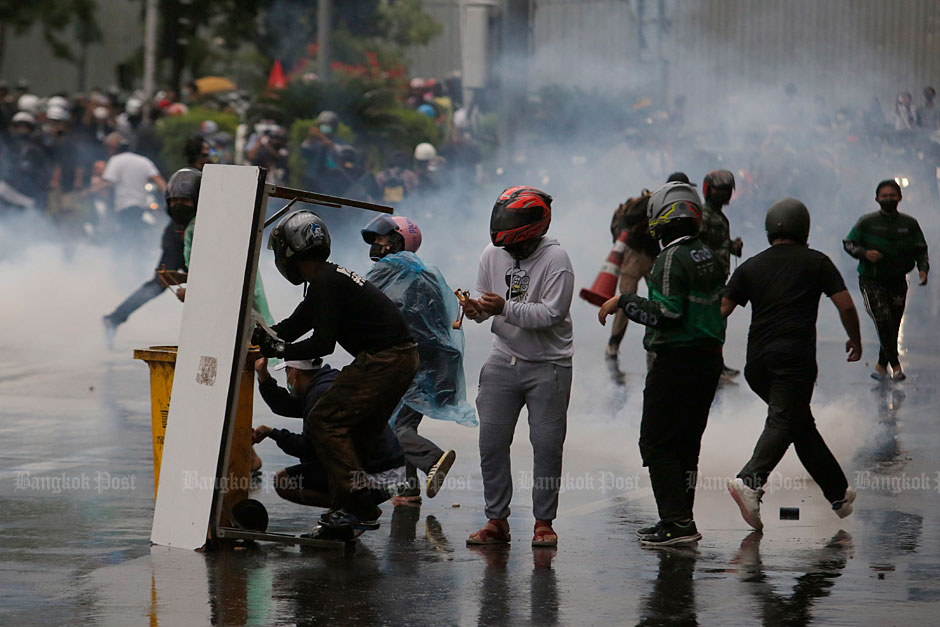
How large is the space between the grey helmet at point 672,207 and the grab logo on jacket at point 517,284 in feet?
2.19

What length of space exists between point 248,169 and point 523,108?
20945 mm

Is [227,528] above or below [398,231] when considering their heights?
below

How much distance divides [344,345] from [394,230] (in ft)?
5.12

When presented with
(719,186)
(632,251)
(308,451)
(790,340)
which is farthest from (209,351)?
(632,251)

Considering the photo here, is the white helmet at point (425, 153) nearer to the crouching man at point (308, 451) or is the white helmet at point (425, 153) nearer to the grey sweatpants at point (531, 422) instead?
the crouching man at point (308, 451)

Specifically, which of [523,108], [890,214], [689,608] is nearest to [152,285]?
[890,214]

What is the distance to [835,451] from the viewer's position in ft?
31.2

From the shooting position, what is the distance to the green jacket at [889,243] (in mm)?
12547

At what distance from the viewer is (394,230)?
805 centimetres

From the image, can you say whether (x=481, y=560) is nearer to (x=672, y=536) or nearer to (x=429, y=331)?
(x=672, y=536)

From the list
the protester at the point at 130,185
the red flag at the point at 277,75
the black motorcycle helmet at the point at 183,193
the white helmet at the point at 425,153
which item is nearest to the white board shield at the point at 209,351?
the black motorcycle helmet at the point at 183,193

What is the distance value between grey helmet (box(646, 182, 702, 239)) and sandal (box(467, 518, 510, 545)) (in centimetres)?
156

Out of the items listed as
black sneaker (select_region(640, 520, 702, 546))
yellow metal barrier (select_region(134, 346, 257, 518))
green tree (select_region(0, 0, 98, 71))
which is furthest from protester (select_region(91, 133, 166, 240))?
green tree (select_region(0, 0, 98, 71))

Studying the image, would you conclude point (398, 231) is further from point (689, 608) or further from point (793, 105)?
point (793, 105)
